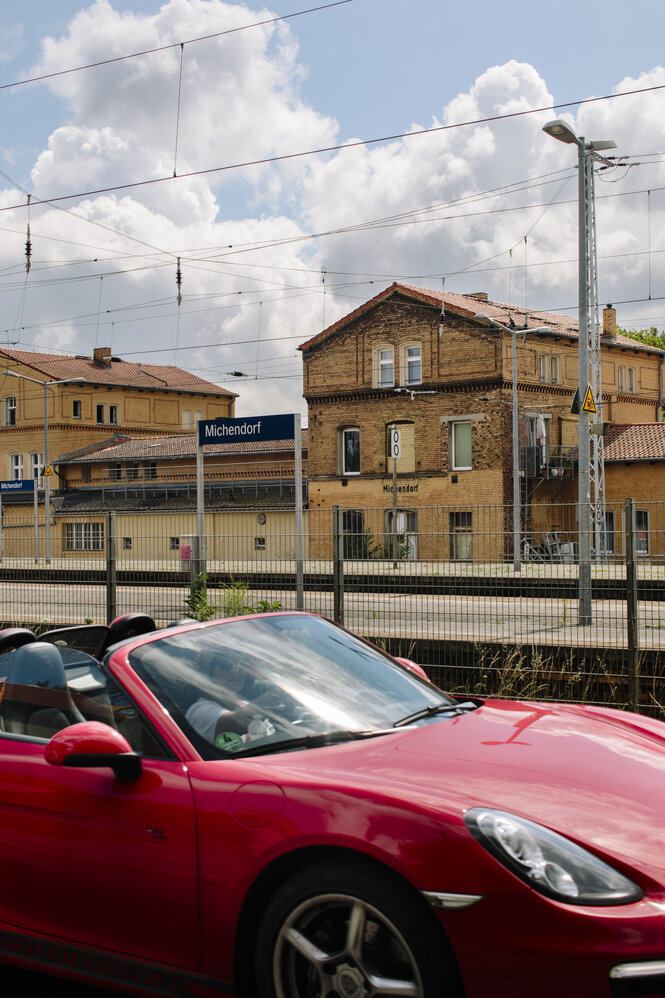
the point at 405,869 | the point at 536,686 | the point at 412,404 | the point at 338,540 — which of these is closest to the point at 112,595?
the point at 338,540

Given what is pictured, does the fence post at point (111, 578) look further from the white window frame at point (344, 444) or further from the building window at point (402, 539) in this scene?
the white window frame at point (344, 444)

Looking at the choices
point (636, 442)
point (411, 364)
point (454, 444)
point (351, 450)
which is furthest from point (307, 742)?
point (351, 450)

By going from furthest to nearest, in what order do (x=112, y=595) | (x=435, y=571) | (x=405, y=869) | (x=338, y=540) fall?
(x=112, y=595)
(x=338, y=540)
(x=435, y=571)
(x=405, y=869)

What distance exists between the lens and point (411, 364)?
140ft

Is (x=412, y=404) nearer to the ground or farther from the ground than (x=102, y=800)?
farther from the ground

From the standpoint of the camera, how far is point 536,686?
28.6ft

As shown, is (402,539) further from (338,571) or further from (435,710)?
(435,710)

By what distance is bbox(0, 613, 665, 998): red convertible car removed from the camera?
267cm

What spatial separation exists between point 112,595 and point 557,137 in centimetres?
1197

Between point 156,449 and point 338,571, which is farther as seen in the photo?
point 156,449

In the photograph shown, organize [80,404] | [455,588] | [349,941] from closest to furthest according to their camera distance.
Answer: [349,941] → [455,588] → [80,404]

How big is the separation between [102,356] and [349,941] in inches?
2661

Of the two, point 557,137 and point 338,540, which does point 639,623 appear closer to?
point 338,540

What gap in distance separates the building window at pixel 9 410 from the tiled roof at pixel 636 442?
3957 centimetres
